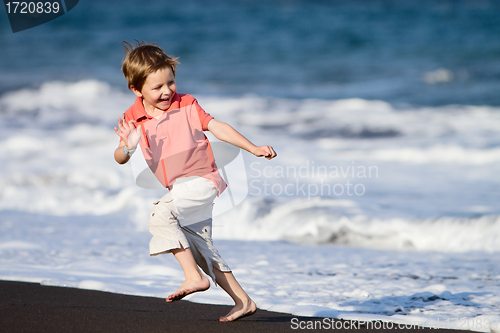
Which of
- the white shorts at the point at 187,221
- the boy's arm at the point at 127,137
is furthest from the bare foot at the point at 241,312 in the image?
the boy's arm at the point at 127,137

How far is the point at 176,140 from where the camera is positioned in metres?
2.40

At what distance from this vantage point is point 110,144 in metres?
9.24

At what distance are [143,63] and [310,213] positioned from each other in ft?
11.8

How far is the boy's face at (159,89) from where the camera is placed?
230cm

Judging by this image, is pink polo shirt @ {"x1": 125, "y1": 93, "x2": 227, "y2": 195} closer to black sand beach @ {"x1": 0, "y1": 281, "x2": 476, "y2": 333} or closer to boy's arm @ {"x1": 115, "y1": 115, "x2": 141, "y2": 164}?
boy's arm @ {"x1": 115, "y1": 115, "x2": 141, "y2": 164}

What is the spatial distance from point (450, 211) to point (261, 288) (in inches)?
121

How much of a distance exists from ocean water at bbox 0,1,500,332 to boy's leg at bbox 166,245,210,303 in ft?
2.51

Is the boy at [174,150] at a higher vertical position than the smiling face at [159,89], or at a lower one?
lower

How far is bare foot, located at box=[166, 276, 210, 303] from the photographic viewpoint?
86.6 inches

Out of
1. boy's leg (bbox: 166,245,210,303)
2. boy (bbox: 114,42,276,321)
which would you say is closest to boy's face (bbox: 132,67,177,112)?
boy (bbox: 114,42,276,321)

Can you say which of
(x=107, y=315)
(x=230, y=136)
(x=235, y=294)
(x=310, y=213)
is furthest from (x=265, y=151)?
(x=310, y=213)

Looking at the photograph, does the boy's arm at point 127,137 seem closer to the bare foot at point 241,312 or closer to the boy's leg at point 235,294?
the boy's leg at point 235,294

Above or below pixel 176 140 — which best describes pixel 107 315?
below

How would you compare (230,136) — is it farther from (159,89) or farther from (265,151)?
(159,89)
